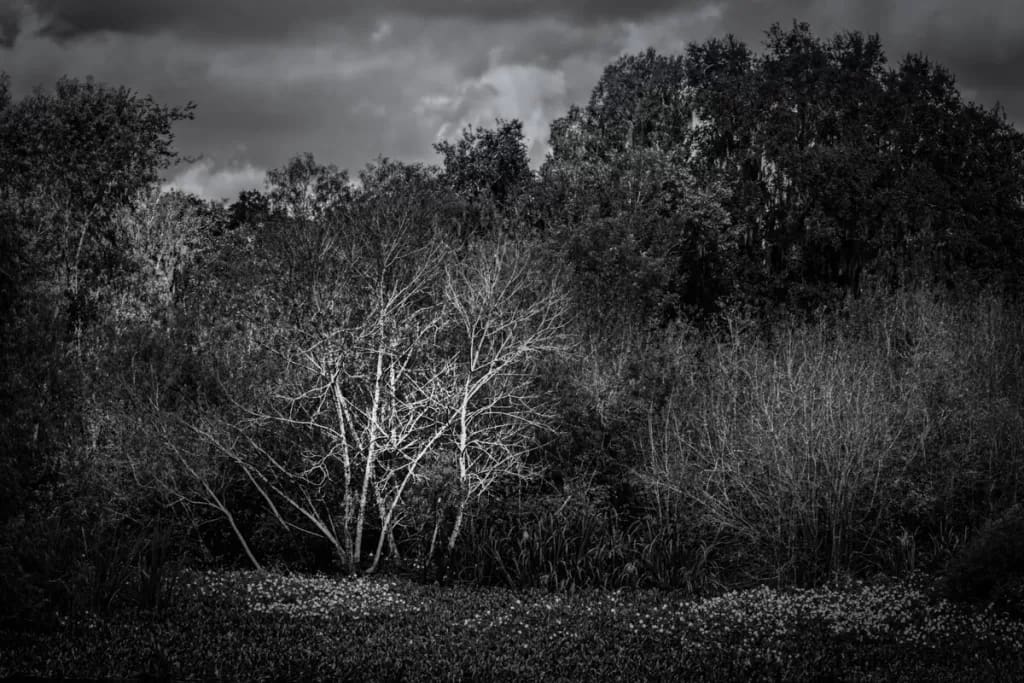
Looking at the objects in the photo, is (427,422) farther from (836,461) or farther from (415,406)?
(836,461)

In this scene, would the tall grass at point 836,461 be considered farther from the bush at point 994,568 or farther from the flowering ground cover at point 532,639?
the bush at point 994,568

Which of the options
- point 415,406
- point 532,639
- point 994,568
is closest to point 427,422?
point 415,406

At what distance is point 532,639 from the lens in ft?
29.5

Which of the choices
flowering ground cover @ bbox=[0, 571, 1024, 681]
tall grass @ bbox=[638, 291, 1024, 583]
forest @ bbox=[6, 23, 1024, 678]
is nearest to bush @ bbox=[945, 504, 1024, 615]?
forest @ bbox=[6, 23, 1024, 678]

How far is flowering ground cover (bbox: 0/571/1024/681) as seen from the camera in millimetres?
8023

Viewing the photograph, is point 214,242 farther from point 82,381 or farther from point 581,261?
point 82,381

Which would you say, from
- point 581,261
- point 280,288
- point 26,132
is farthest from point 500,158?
point 280,288

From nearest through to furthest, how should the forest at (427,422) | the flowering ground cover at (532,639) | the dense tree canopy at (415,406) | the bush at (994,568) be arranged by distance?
the flowering ground cover at (532,639), the bush at (994,568), the forest at (427,422), the dense tree canopy at (415,406)

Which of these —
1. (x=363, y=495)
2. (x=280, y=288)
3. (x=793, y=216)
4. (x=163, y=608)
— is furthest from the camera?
(x=793, y=216)

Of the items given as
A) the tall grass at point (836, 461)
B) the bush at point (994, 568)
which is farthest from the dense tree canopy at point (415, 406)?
the bush at point (994, 568)

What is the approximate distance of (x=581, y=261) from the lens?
27.5 metres

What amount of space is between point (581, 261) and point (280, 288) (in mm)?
11795

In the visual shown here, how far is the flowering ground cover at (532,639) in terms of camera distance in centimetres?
802

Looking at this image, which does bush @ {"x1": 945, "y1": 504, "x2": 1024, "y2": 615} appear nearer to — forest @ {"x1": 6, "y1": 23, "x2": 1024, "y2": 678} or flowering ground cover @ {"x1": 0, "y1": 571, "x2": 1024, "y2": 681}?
forest @ {"x1": 6, "y1": 23, "x2": 1024, "y2": 678}
